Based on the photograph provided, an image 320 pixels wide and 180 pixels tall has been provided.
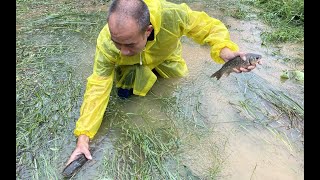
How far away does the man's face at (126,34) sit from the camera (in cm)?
269

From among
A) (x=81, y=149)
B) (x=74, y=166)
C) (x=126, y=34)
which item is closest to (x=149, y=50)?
(x=126, y=34)

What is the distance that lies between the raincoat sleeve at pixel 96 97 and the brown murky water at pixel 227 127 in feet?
0.72

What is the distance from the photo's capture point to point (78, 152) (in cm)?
306

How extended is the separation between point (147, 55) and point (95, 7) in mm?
2930

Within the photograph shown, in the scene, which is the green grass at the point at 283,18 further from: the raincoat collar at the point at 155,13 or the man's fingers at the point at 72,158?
the man's fingers at the point at 72,158

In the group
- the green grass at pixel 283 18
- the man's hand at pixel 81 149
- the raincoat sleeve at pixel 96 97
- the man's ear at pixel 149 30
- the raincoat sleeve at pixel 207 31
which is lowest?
the green grass at pixel 283 18

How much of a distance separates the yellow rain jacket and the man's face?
0.26m

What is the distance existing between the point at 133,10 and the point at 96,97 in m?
0.83

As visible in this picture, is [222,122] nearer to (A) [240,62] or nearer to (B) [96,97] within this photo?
(A) [240,62]

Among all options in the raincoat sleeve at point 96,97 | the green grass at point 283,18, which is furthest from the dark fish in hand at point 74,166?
the green grass at point 283,18

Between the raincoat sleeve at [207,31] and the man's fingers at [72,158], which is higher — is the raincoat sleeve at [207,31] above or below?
above

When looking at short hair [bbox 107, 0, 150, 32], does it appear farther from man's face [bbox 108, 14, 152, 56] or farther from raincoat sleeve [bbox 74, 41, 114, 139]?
raincoat sleeve [bbox 74, 41, 114, 139]
